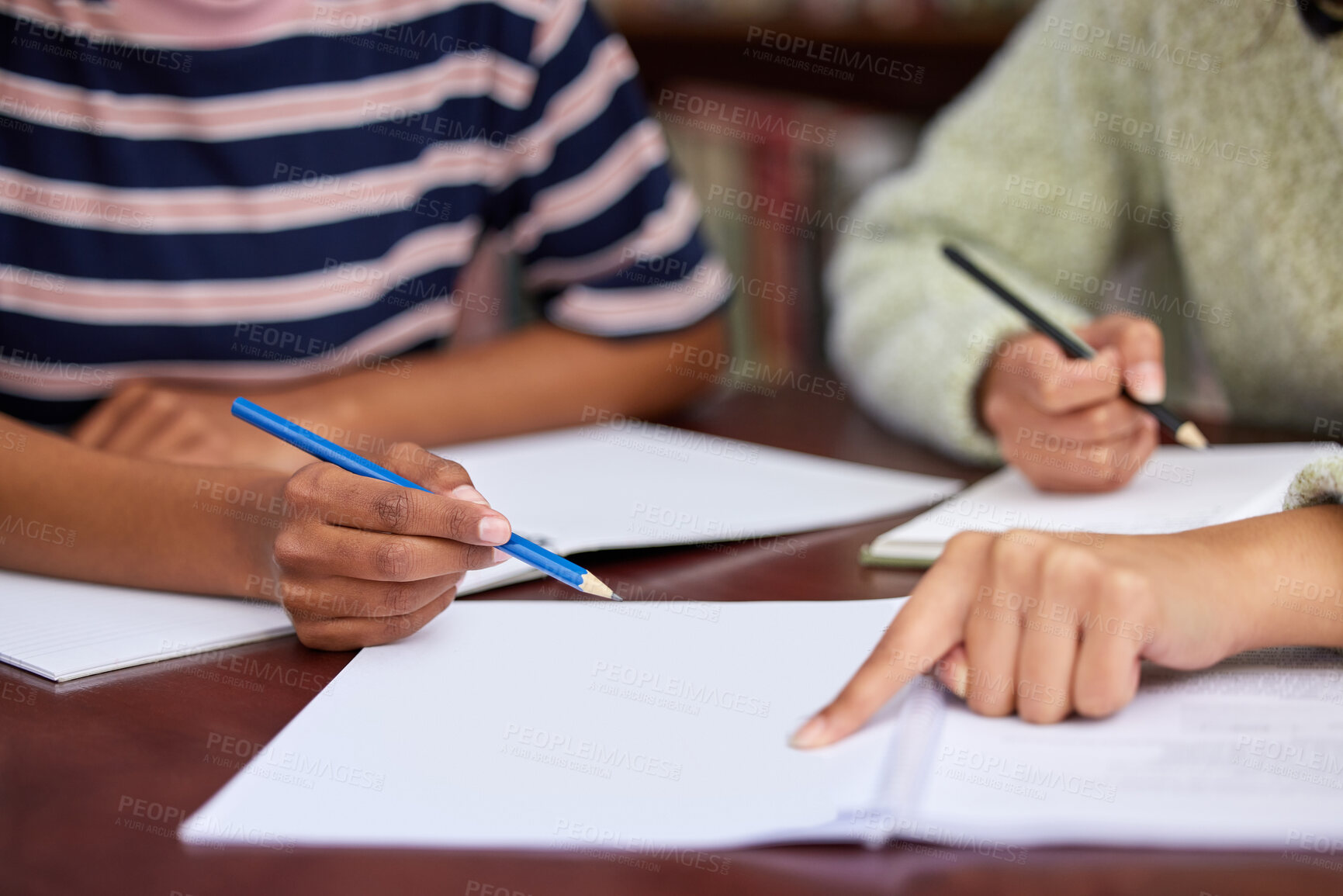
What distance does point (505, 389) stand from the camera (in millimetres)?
973

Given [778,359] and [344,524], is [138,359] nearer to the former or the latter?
[344,524]

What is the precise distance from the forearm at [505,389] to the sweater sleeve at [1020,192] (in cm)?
16

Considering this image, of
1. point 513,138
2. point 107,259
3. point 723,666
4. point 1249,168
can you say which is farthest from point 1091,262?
point 107,259

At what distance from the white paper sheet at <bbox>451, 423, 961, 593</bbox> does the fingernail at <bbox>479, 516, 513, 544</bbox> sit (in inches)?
4.6

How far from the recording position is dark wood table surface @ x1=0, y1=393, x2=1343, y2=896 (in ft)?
1.18

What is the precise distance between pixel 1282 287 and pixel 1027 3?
938 mm
